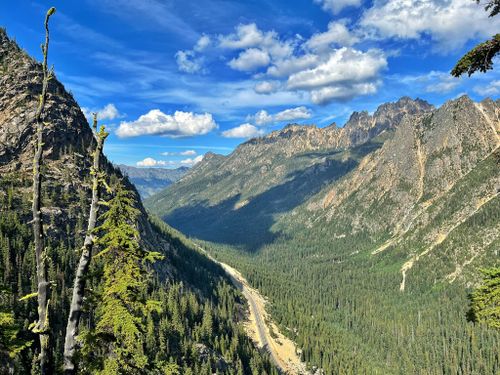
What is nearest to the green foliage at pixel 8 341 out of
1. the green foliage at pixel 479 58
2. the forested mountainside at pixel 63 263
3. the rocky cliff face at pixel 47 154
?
the green foliage at pixel 479 58

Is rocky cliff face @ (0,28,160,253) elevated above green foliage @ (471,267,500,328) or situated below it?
above

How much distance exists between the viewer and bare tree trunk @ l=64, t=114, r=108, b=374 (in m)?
15.0

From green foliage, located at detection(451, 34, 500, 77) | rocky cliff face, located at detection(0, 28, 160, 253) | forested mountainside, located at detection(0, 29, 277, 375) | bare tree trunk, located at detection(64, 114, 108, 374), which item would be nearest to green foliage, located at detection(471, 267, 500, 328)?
green foliage, located at detection(451, 34, 500, 77)

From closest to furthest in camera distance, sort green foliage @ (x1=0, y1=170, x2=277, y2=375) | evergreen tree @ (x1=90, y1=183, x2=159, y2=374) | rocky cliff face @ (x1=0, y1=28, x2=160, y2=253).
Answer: evergreen tree @ (x1=90, y1=183, x2=159, y2=374)
green foliage @ (x1=0, y1=170, x2=277, y2=375)
rocky cliff face @ (x1=0, y1=28, x2=160, y2=253)

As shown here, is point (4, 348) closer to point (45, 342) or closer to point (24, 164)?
point (45, 342)

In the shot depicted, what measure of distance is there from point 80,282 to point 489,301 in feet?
74.6

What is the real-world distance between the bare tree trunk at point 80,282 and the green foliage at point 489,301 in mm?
21861

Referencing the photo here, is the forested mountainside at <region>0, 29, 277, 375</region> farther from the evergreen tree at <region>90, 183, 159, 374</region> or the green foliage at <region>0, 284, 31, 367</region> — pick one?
the green foliage at <region>0, 284, 31, 367</region>

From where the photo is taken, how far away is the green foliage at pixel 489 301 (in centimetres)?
2150

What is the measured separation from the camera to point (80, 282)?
15.7 meters

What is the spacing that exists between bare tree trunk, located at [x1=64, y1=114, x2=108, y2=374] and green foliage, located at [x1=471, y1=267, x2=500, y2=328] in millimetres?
21861

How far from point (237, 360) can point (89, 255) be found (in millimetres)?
144985

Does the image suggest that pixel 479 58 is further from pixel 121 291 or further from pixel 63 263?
pixel 63 263

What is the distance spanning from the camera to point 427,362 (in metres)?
194
